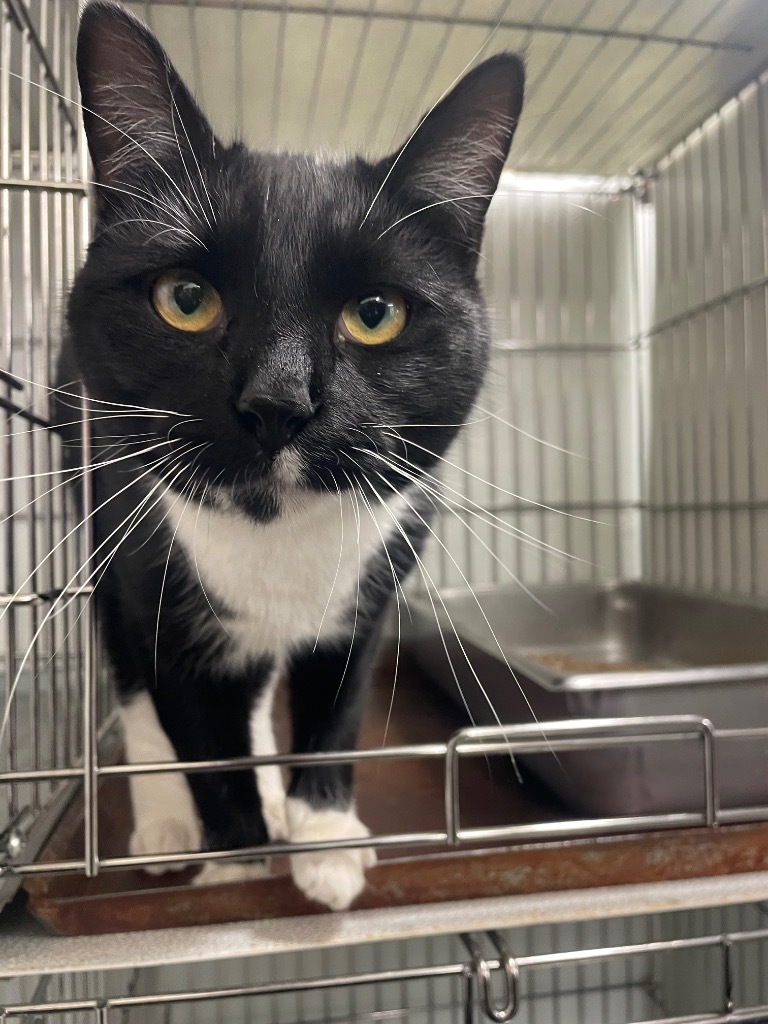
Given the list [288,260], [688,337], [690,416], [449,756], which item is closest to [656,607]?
[690,416]

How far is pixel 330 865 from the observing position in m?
0.47

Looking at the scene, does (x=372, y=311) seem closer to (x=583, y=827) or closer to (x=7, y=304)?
(x=7, y=304)

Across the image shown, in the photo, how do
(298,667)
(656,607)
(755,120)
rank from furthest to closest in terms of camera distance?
(656,607) → (755,120) → (298,667)

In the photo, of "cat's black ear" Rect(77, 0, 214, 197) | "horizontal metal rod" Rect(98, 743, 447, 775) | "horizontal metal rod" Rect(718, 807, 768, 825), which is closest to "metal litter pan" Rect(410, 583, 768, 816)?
"horizontal metal rod" Rect(718, 807, 768, 825)

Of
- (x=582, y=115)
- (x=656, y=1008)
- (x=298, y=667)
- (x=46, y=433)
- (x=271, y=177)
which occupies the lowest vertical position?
(x=656, y=1008)

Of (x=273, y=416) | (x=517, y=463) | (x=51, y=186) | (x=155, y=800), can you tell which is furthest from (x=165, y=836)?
(x=517, y=463)

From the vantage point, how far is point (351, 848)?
1.52 ft

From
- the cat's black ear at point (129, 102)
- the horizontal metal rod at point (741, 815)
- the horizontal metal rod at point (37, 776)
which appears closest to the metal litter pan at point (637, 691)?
the horizontal metal rod at point (741, 815)

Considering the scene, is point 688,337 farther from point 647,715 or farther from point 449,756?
point 449,756

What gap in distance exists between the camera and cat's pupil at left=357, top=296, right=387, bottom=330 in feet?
1.43

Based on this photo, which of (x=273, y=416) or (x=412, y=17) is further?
(x=412, y=17)

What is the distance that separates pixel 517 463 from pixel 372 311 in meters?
0.55

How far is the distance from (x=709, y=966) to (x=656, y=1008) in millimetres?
69

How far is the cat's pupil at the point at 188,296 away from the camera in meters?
0.42
